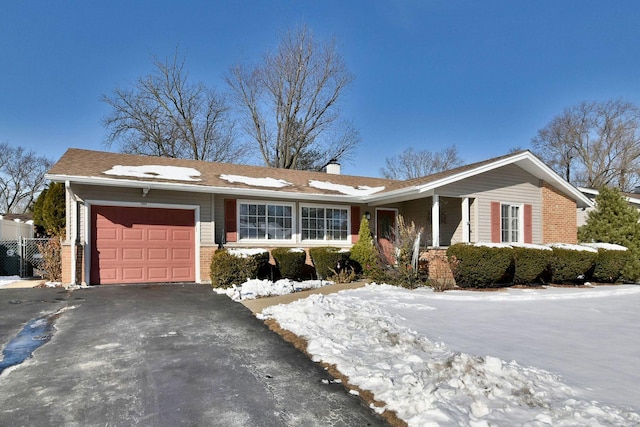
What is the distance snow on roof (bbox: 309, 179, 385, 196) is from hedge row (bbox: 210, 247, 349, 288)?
290cm

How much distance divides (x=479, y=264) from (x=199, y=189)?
25.9 ft

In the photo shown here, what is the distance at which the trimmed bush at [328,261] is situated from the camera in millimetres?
11922

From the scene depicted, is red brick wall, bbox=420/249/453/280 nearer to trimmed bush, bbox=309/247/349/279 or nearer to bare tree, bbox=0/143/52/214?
trimmed bush, bbox=309/247/349/279

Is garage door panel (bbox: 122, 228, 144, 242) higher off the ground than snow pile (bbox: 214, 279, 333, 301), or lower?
higher

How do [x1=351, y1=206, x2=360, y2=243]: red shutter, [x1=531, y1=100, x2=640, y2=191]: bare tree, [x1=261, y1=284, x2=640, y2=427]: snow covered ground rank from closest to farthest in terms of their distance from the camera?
[x1=261, y1=284, x2=640, y2=427]: snow covered ground → [x1=351, y1=206, x2=360, y2=243]: red shutter → [x1=531, y1=100, x2=640, y2=191]: bare tree

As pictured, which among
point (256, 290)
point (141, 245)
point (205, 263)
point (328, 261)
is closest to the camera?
point (256, 290)

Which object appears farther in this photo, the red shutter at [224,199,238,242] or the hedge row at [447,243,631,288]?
the red shutter at [224,199,238,242]

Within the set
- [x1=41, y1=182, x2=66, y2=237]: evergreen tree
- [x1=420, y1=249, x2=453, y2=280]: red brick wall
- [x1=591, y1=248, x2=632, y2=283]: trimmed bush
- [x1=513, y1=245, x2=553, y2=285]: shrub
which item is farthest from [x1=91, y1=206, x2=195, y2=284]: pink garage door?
[x1=591, y1=248, x2=632, y2=283]: trimmed bush

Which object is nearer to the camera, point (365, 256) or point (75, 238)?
point (75, 238)

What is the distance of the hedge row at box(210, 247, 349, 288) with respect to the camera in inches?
404

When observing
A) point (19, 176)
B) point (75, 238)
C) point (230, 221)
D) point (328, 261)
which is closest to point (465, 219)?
point (328, 261)

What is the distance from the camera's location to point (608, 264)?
12.2 m

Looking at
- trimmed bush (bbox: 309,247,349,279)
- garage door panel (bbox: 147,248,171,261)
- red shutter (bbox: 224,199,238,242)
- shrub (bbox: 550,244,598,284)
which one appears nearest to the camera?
garage door panel (bbox: 147,248,171,261)

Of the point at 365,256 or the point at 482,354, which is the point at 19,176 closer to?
the point at 365,256
